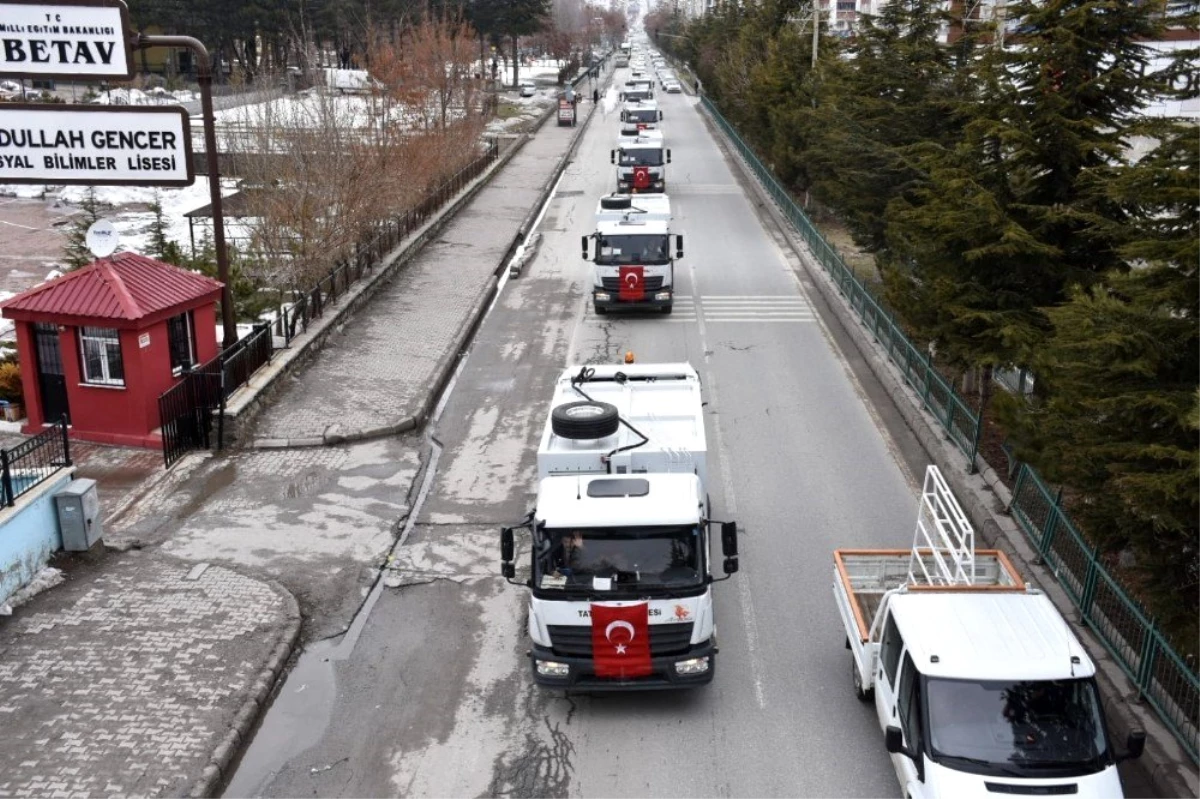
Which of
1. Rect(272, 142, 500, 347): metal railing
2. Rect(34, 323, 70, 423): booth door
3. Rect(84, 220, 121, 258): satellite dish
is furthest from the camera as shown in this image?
Rect(272, 142, 500, 347): metal railing

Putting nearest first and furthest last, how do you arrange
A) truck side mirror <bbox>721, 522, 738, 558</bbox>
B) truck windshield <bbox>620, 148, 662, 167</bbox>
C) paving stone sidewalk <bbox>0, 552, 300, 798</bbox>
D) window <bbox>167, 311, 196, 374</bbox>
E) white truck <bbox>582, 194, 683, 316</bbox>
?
paving stone sidewalk <bbox>0, 552, 300, 798</bbox> < truck side mirror <bbox>721, 522, 738, 558</bbox> < window <bbox>167, 311, 196, 374</bbox> < white truck <bbox>582, 194, 683, 316</bbox> < truck windshield <bbox>620, 148, 662, 167</bbox>

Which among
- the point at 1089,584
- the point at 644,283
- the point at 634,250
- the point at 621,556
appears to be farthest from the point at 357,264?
the point at 1089,584

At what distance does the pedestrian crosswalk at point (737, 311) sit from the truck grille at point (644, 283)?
803 millimetres

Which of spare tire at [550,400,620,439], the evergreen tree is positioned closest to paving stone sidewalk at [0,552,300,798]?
spare tire at [550,400,620,439]

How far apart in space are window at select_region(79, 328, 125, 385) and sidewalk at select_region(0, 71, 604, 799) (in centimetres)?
187

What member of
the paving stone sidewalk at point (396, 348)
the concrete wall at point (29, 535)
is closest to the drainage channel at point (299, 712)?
the concrete wall at point (29, 535)

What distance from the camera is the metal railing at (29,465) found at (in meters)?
12.3

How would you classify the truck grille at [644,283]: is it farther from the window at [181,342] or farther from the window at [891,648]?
the window at [891,648]

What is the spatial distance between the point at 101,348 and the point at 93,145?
10.1 feet

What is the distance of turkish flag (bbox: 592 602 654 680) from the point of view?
9.88 m

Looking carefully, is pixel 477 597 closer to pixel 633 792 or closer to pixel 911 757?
pixel 633 792

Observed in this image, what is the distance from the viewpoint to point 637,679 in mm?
10133

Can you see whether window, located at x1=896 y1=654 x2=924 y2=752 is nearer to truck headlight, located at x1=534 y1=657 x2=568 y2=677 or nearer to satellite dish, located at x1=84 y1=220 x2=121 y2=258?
truck headlight, located at x1=534 y1=657 x2=568 y2=677

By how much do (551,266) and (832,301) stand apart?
873 centimetres
